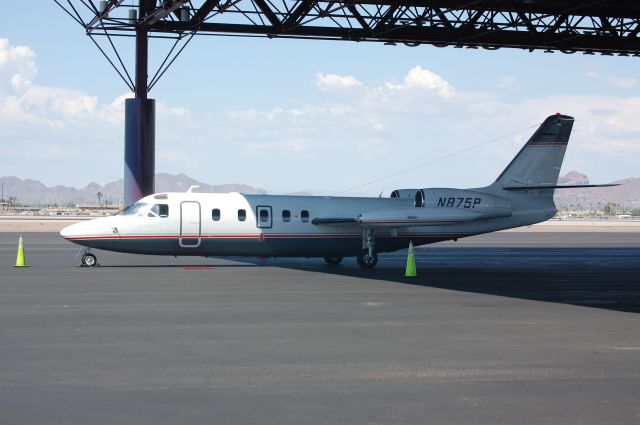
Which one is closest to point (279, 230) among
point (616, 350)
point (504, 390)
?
point (616, 350)

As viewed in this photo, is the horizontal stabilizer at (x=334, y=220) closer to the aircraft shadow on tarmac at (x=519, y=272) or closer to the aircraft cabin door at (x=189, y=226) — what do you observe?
the aircraft shadow on tarmac at (x=519, y=272)

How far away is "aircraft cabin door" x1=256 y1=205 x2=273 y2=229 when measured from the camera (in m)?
26.9

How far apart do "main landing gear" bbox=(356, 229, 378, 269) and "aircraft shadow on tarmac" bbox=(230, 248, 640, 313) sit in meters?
0.30

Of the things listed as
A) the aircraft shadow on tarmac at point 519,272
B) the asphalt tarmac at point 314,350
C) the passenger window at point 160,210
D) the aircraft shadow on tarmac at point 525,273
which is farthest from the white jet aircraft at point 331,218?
the asphalt tarmac at point 314,350

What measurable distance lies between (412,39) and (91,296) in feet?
63.0

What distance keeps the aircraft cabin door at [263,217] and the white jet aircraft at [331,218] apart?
34 mm

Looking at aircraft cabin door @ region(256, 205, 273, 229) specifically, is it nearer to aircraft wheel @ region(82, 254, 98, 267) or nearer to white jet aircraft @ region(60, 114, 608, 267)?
white jet aircraft @ region(60, 114, 608, 267)

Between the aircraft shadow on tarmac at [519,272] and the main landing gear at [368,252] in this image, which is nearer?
the aircraft shadow on tarmac at [519,272]

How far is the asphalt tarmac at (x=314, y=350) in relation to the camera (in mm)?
8336

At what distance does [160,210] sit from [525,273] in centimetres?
1094

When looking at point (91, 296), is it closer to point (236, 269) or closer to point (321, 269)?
point (236, 269)

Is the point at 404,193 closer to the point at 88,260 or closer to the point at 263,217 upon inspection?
the point at 263,217

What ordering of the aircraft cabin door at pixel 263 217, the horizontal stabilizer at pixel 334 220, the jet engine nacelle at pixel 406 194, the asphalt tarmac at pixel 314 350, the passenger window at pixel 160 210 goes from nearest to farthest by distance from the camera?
the asphalt tarmac at pixel 314 350 < the passenger window at pixel 160 210 < the aircraft cabin door at pixel 263 217 < the horizontal stabilizer at pixel 334 220 < the jet engine nacelle at pixel 406 194

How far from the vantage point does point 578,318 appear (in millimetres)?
15102
